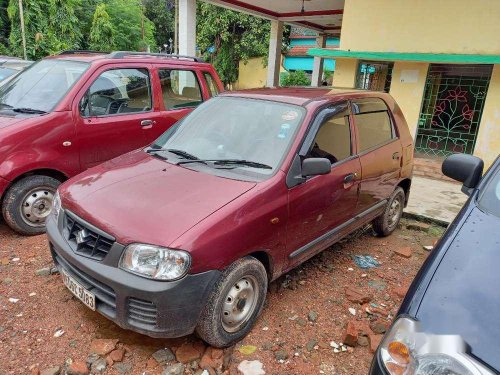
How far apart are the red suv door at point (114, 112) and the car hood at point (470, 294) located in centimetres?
387

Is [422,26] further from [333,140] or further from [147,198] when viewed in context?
[147,198]

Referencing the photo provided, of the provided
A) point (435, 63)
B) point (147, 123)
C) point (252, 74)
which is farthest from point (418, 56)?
point (252, 74)

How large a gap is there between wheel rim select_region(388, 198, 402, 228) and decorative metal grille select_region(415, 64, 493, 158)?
12.5 feet

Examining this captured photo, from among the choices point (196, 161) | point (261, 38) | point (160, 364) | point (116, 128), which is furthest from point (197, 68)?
point (261, 38)

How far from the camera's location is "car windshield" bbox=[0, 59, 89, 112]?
4398mm

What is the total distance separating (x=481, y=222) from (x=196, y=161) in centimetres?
201

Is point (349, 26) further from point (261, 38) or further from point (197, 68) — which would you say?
point (261, 38)

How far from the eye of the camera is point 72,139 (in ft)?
14.2

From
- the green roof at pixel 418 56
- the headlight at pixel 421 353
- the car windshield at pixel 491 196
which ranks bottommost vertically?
the headlight at pixel 421 353

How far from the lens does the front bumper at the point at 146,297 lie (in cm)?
231

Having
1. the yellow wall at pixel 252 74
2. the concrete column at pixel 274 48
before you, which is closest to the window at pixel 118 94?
the concrete column at pixel 274 48

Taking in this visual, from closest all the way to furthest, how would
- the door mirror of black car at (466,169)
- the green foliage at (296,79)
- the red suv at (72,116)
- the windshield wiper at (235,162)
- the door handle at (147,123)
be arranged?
the door mirror of black car at (466,169)
the windshield wiper at (235,162)
the red suv at (72,116)
the door handle at (147,123)
the green foliage at (296,79)

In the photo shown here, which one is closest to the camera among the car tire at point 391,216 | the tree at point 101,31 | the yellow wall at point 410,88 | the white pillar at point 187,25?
the car tire at point 391,216

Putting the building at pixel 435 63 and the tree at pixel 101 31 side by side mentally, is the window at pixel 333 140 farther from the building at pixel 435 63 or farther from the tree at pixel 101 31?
the tree at pixel 101 31
